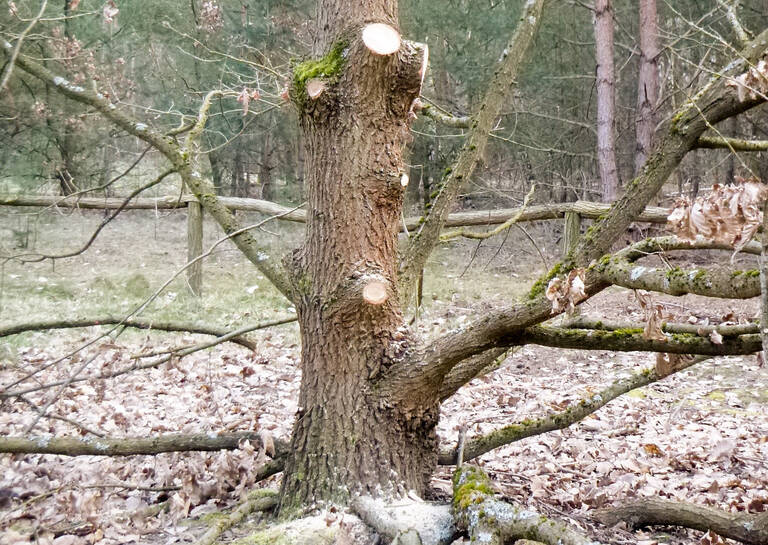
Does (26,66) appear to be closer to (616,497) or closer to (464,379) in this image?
(464,379)

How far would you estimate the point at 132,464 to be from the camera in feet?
13.1

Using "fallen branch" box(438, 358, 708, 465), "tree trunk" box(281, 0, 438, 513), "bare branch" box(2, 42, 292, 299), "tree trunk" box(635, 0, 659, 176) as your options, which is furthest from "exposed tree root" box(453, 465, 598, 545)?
"tree trunk" box(635, 0, 659, 176)

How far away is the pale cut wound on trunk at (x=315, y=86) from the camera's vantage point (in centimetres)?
266

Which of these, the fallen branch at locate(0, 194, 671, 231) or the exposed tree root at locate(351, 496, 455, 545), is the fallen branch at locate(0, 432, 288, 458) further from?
the fallen branch at locate(0, 194, 671, 231)

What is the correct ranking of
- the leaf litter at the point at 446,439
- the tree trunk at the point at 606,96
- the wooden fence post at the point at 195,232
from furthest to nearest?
the tree trunk at the point at 606,96 < the wooden fence post at the point at 195,232 < the leaf litter at the point at 446,439

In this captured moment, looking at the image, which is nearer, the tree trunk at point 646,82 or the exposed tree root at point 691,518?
the exposed tree root at point 691,518

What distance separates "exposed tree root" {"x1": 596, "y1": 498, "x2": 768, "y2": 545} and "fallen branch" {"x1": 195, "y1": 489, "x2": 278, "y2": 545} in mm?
1484

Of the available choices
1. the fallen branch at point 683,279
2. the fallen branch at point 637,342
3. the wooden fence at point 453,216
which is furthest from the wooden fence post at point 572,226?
the fallen branch at point 683,279

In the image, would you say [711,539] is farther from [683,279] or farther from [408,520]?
[683,279]

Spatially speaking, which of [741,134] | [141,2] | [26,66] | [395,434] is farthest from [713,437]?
[141,2]

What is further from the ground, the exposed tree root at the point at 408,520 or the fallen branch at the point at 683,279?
the fallen branch at the point at 683,279

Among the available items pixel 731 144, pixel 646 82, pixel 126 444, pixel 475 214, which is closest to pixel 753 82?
pixel 731 144

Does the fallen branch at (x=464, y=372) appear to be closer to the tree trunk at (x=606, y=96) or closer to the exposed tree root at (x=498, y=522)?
the exposed tree root at (x=498, y=522)

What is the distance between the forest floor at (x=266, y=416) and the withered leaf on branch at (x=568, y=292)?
46 centimetres
